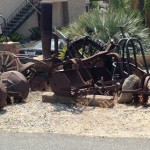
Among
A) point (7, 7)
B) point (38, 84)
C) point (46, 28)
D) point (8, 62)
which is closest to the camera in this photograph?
point (46, 28)

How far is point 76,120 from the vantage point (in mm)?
10289

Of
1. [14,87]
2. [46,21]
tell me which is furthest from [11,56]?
[14,87]

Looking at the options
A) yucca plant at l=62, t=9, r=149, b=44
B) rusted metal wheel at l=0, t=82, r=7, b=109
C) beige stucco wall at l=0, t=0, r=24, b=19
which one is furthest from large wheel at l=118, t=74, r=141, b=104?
beige stucco wall at l=0, t=0, r=24, b=19

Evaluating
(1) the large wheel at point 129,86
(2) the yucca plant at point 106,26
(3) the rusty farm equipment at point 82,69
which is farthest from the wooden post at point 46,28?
(2) the yucca plant at point 106,26

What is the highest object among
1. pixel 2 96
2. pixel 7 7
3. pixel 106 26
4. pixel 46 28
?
pixel 46 28

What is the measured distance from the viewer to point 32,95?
43.8 ft

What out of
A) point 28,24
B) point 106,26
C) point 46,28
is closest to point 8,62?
point 46,28

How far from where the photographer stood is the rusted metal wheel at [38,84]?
14.1 meters

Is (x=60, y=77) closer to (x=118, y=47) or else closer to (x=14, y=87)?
(x=14, y=87)

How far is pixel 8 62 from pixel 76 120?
A: 4639 millimetres

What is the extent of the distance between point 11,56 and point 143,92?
438 cm

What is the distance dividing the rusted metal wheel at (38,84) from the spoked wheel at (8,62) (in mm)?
582

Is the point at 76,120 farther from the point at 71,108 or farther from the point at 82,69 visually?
the point at 82,69

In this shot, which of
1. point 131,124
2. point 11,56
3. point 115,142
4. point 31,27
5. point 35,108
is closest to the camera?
point 115,142
